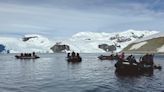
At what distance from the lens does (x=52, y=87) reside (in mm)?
41656

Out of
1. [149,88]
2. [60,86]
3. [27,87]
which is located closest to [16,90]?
[27,87]

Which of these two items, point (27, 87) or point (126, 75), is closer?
point (27, 87)

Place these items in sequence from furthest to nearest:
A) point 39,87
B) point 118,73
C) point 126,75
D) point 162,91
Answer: point 118,73 < point 126,75 < point 39,87 < point 162,91

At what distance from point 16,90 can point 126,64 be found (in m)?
24.5

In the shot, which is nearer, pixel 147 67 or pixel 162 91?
pixel 162 91

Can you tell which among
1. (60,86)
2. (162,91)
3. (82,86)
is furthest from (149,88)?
(60,86)

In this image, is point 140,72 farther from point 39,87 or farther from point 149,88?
point 39,87

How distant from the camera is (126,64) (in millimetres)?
58500

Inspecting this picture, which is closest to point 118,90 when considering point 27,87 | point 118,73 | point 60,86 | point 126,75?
point 60,86

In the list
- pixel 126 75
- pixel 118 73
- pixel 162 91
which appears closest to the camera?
pixel 162 91

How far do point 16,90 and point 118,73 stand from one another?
2554 cm

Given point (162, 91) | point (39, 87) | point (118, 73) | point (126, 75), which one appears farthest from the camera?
point (118, 73)

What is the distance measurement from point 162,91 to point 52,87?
13.2 metres

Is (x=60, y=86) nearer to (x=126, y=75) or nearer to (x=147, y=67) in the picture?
(x=126, y=75)
